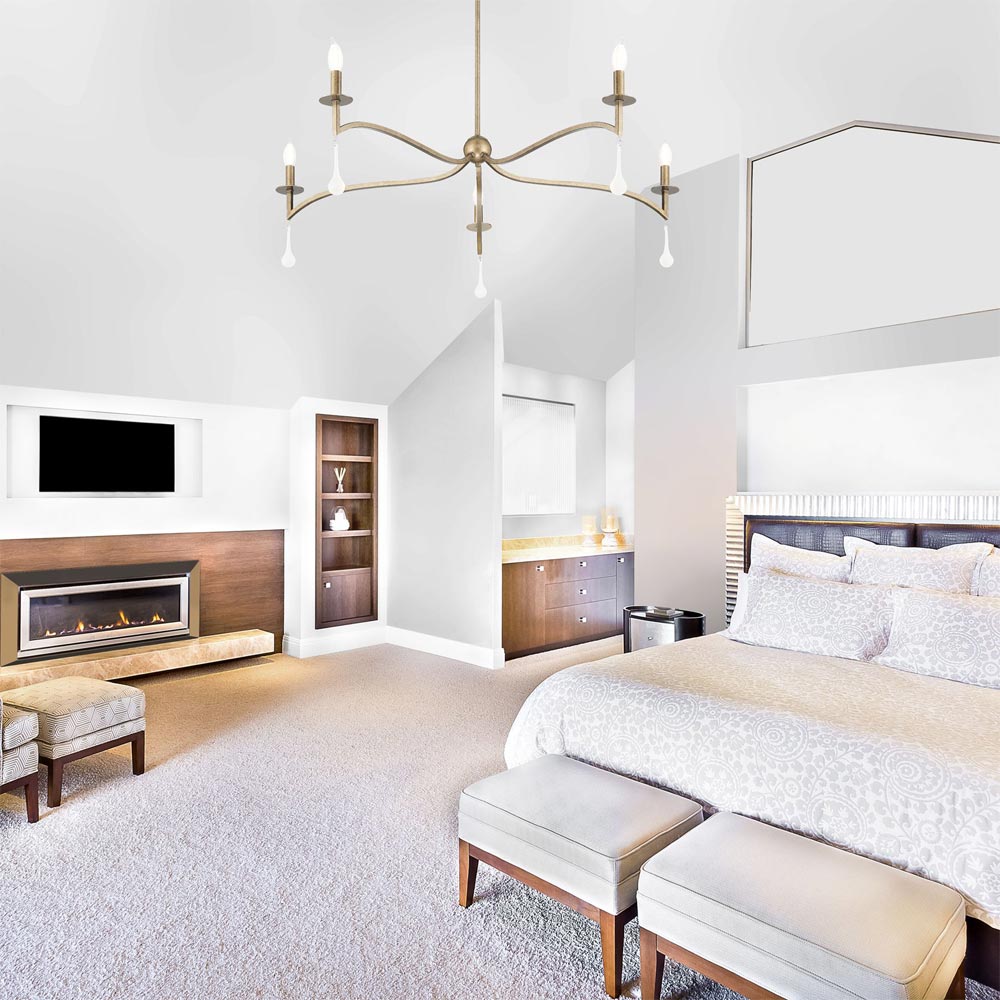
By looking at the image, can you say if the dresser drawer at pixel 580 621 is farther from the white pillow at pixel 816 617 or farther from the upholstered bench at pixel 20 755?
the upholstered bench at pixel 20 755

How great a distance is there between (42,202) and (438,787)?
317 cm

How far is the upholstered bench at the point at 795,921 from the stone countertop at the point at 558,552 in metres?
3.69

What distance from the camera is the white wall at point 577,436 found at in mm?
6445

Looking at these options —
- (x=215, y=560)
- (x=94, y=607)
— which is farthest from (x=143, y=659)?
(x=215, y=560)

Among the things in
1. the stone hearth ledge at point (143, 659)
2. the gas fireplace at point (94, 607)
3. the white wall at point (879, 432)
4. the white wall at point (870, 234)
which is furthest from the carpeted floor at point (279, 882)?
the white wall at point (870, 234)

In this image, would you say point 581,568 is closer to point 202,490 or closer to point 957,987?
point 202,490

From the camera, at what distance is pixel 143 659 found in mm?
4898

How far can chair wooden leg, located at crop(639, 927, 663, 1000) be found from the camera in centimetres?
183

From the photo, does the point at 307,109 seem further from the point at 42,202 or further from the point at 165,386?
the point at 165,386

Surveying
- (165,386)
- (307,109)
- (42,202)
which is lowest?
(165,386)

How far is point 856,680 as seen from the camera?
104 inches

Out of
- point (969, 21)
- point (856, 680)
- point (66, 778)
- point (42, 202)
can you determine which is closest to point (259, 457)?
point (42, 202)

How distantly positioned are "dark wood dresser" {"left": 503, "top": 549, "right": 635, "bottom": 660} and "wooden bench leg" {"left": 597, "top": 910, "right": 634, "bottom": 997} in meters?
3.66

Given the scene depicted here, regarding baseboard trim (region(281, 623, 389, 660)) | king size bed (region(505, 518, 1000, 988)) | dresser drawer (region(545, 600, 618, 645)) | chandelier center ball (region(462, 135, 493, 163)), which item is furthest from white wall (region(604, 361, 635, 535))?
chandelier center ball (region(462, 135, 493, 163))
